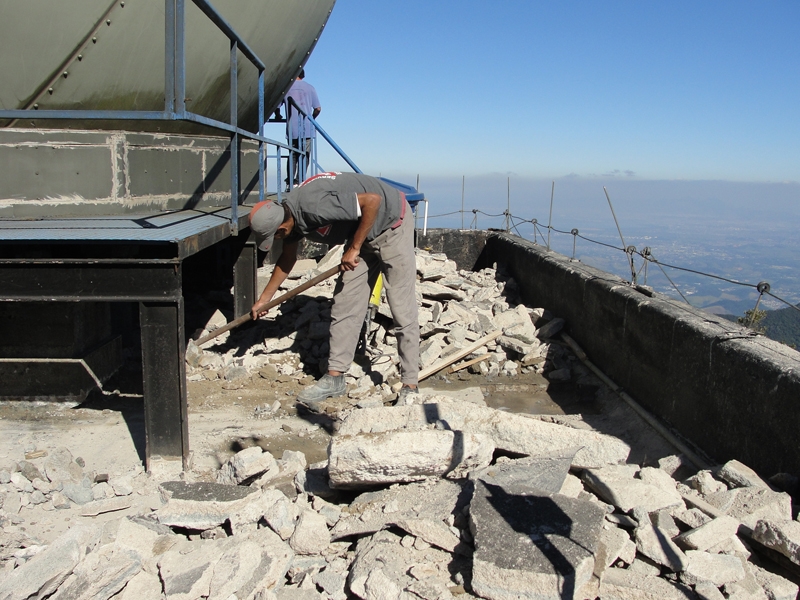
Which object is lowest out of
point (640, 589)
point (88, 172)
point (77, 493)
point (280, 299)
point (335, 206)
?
point (77, 493)

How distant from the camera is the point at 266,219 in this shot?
13.8 ft

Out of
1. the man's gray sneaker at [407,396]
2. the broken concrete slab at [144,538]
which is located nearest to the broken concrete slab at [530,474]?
the man's gray sneaker at [407,396]

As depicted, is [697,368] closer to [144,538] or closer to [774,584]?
[774,584]

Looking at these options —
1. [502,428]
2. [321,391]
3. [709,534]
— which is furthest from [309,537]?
[321,391]

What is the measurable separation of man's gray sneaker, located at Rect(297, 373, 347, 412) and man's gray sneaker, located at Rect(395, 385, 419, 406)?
46cm

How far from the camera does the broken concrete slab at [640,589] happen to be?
234 centimetres

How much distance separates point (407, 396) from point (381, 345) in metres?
1.80

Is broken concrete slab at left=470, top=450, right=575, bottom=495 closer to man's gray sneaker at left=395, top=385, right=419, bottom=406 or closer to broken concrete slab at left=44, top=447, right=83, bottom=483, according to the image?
man's gray sneaker at left=395, top=385, right=419, bottom=406

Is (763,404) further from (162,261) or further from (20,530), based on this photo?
(20,530)

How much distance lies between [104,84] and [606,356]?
4078 mm

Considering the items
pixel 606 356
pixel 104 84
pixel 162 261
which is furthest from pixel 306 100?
pixel 162 261

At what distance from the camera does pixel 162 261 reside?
3.24 m

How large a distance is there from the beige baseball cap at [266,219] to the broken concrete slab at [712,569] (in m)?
2.96

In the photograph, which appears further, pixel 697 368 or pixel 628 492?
pixel 697 368
